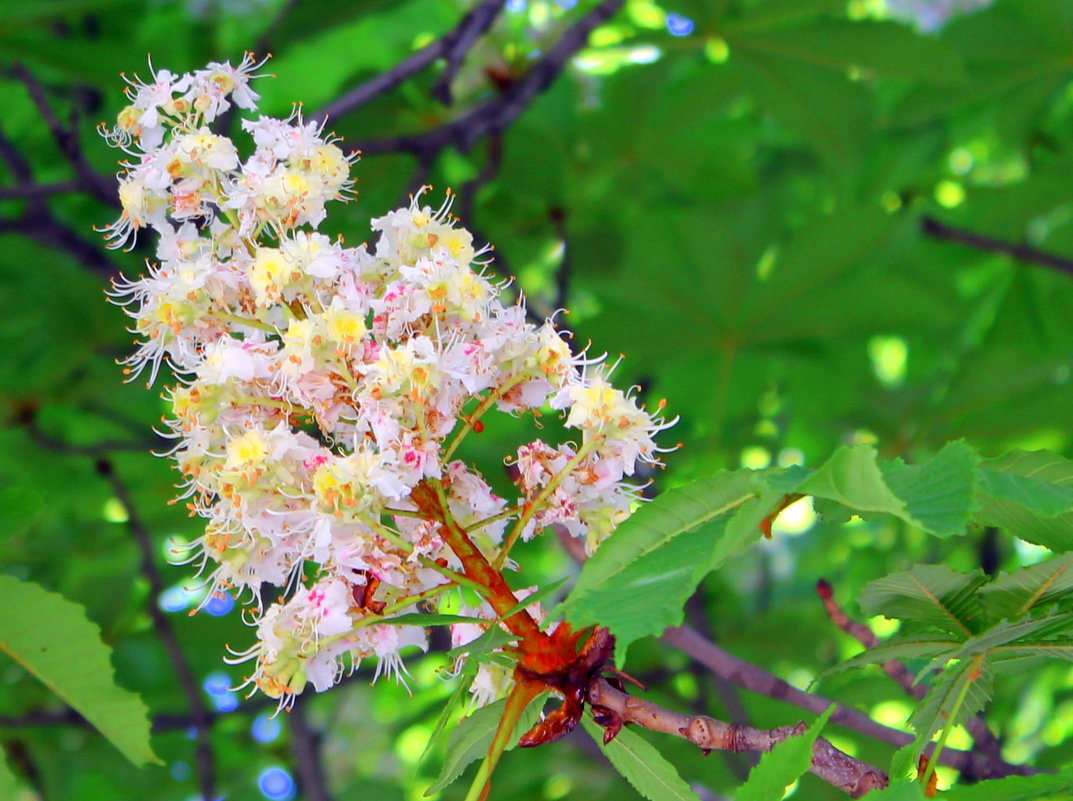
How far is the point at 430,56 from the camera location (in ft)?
6.10

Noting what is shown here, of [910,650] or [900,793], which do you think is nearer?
[900,793]

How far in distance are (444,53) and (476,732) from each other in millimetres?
1280

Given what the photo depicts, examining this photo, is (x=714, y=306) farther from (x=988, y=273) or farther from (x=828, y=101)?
(x=988, y=273)

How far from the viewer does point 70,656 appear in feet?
3.57

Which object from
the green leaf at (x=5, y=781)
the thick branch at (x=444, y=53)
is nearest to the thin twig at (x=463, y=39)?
the thick branch at (x=444, y=53)

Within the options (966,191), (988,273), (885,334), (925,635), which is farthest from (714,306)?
(925,635)

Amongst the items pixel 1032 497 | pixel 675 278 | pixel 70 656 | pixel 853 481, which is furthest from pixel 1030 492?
pixel 675 278

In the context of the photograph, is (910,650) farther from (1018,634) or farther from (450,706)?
(450,706)

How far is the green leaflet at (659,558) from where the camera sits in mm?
639

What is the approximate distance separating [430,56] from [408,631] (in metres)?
1.20

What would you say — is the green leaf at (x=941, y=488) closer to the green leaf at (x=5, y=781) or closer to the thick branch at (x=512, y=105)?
the green leaf at (x=5, y=781)

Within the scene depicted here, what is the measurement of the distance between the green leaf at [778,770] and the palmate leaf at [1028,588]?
177 millimetres

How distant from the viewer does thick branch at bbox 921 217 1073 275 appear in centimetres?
236

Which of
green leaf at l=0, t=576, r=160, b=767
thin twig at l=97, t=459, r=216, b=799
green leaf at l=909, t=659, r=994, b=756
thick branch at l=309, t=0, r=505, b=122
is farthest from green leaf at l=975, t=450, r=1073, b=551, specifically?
thin twig at l=97, t=459, r=216, b=799
